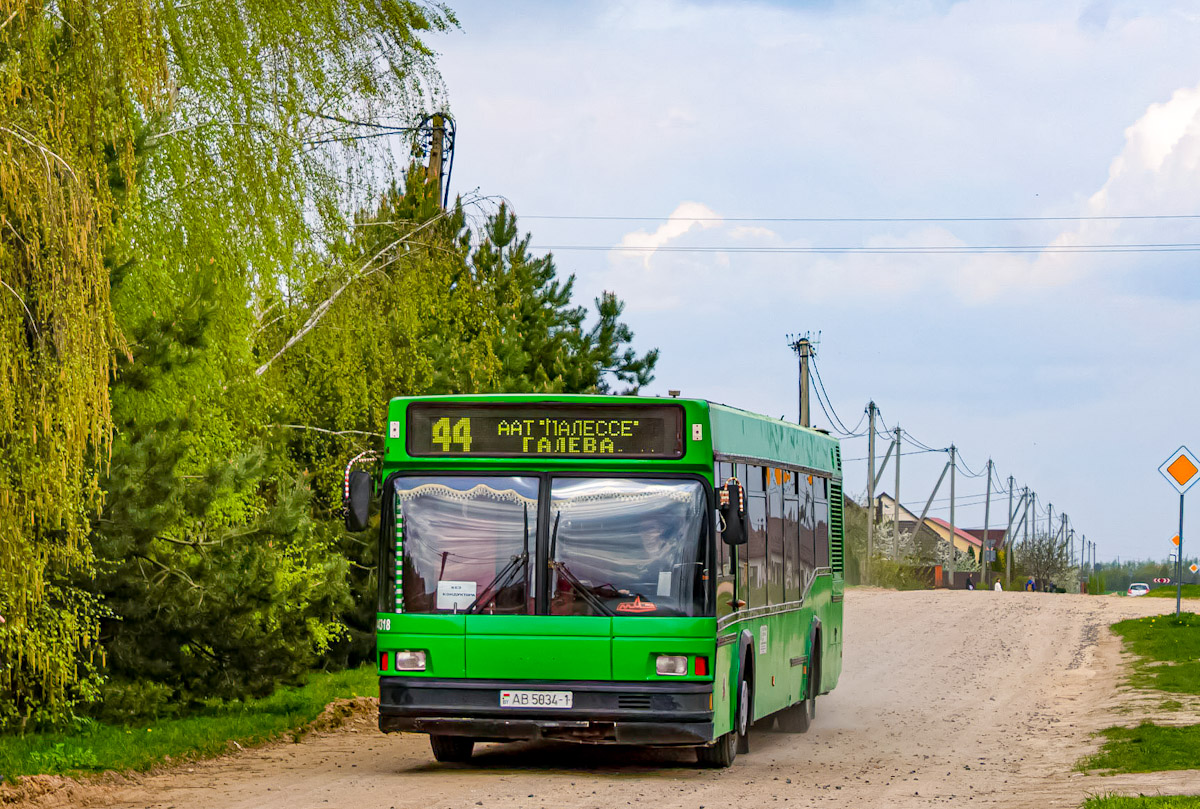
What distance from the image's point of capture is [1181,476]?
2983 cm

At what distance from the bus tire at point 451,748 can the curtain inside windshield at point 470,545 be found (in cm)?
176

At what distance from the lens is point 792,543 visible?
16.8 meters

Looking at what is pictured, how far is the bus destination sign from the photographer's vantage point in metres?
13.2

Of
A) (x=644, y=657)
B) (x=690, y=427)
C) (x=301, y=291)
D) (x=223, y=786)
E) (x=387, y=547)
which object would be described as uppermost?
(x=301, y=291)

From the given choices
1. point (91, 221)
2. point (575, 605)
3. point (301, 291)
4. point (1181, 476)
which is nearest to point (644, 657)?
point (575, 605)

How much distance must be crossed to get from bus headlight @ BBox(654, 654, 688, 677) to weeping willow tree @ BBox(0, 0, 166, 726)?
14.2ft

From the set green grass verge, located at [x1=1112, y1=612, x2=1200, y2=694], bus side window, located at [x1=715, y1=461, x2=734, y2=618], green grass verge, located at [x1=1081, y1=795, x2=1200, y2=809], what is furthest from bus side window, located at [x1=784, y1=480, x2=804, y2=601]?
green grass verge, located at [x1=1112, y1=612, x2=1200, y2=694]

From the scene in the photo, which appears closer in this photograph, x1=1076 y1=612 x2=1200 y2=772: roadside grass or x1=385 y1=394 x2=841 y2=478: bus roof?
x1=385 y1=394 x2=841 y2=478: bus roof

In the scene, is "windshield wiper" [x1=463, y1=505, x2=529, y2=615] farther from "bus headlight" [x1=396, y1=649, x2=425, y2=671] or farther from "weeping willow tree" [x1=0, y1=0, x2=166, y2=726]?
"weeping willow tree" [x1=0, y1=0, x2=166, y2=726]

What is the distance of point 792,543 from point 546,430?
4.34m

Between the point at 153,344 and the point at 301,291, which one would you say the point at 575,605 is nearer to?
the point at 153,344

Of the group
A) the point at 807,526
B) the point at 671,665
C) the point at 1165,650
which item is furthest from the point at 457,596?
the point at 1165,650

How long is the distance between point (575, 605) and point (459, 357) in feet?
34.6

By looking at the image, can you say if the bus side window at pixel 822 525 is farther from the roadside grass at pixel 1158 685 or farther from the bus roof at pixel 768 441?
the roadside grass at pixel 1158 685
